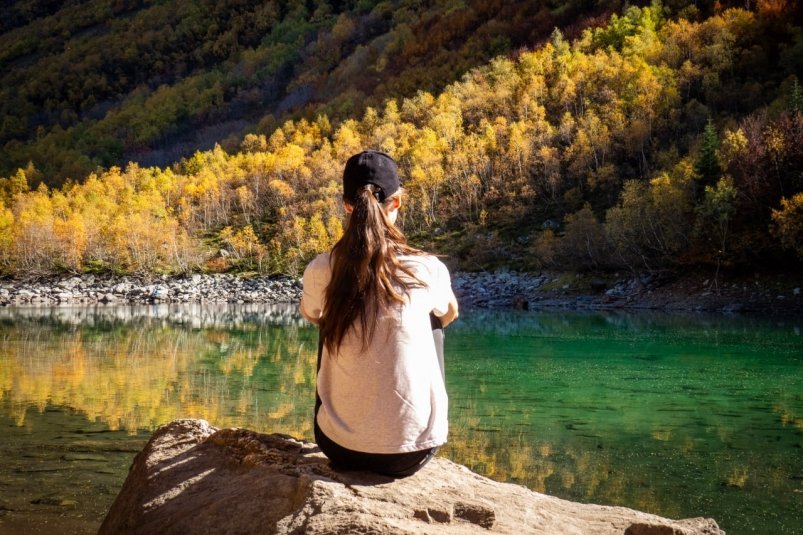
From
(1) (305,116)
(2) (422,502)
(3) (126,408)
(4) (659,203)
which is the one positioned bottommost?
(3) (126,408)

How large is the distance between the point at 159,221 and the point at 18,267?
1935 cm

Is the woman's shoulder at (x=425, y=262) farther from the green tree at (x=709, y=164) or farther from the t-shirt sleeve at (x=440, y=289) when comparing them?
the green tree at (x=709, y=164)

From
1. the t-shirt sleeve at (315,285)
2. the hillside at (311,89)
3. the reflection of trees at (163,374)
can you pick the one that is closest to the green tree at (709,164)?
the reflection of trees at (163,374)

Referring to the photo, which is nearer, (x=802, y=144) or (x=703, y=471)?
(x=703, y=471)

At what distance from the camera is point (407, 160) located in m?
92.3

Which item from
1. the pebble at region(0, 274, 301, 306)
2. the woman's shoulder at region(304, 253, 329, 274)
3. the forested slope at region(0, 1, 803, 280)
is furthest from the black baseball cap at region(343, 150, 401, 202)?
the pebble at region(0, 274, 301, 306)

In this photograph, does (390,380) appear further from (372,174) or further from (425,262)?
(372,174)

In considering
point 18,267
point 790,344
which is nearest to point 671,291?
point 790,344

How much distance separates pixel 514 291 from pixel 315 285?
5057cm

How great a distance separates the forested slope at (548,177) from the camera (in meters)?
46.0

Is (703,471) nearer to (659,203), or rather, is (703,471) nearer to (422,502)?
(422,502)

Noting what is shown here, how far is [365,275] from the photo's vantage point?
380 cm

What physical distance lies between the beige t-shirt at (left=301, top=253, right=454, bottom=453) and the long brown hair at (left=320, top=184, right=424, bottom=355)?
0.05 metres

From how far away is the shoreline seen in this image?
4059 cm
